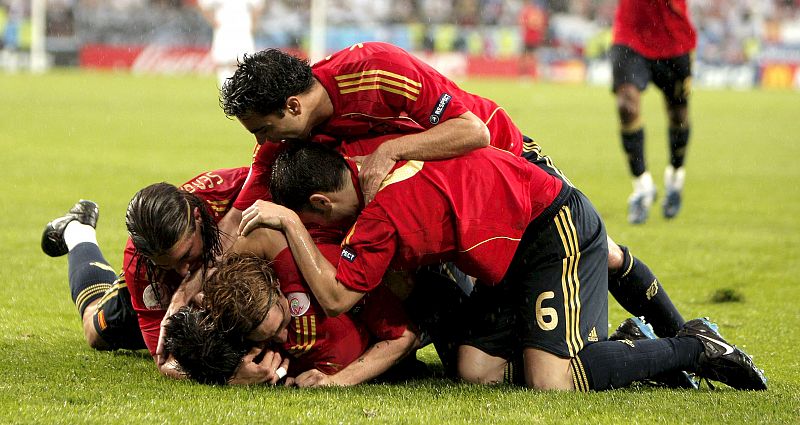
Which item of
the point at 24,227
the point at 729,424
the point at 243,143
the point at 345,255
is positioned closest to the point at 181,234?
the point at 345,255

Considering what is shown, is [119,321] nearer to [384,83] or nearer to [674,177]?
[384,83]

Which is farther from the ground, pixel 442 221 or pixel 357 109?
pixel 357 109

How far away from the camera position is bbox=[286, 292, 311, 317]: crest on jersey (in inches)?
177

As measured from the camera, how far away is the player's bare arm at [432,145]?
4.54 m

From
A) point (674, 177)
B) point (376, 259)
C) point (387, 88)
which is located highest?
point (387, 88)

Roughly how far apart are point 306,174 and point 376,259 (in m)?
0.45

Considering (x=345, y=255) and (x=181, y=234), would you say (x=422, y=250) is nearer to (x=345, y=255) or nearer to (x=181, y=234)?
(x=345, y=255)

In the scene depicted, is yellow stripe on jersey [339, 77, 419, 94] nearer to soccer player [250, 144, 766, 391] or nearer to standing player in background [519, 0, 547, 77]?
soccer player [250, 144, 766, 391]

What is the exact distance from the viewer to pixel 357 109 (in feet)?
15.8

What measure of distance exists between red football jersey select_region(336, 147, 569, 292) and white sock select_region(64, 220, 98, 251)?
2421mm

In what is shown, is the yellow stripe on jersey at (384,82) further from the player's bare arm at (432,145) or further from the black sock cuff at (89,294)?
the black sock cuff at (89,294)

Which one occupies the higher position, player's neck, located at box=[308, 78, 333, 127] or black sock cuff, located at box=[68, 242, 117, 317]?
player's neck, located at box=[308, 78, 333, 127]

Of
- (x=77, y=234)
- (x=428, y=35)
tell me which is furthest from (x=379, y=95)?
(x=428, y=35)

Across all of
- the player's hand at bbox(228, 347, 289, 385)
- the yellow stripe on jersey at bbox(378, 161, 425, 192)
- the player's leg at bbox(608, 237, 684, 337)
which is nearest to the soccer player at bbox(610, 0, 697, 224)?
the player's leg at bbox(608, 237, 684, 337)
